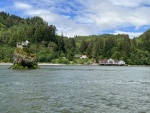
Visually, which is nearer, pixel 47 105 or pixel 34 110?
pixel 34 110

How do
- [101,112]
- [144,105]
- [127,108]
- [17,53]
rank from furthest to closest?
[17,53] → [144,105] → [127,108] → [101,112]

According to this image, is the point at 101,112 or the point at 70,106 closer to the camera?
the point at 101,112

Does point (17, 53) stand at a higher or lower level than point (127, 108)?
higher

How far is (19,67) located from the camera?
445 ft

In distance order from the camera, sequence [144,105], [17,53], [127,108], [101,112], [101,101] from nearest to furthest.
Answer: [101,112] < [127,108] < [144,105] < [101,101] < [17,53]

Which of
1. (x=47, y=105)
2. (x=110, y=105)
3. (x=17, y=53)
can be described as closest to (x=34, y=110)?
(x=47, y=105)

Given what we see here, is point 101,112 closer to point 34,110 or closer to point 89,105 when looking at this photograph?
point 89,105

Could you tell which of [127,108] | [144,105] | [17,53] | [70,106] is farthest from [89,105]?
[17,53]

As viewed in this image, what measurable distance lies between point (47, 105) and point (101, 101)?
25.3ft

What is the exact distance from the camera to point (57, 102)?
115ft

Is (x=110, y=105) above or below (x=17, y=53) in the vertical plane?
below

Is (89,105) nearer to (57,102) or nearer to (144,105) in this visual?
(57,102)

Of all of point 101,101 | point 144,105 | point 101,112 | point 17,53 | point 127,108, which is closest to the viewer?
point 101,112

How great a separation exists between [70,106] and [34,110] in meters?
4.71
